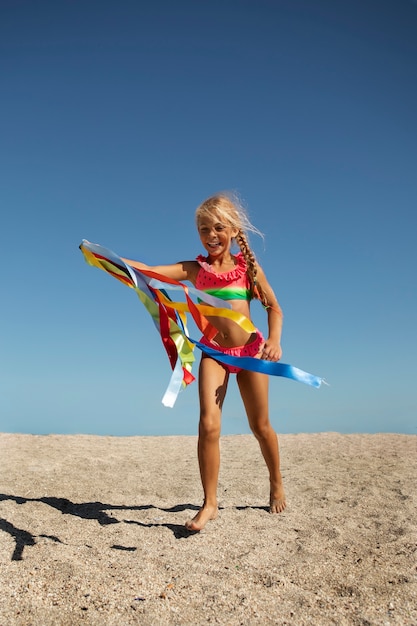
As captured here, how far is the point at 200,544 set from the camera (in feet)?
12.8

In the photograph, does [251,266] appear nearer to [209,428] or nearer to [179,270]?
[179,270]

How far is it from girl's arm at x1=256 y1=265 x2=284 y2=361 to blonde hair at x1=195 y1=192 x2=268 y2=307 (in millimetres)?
43

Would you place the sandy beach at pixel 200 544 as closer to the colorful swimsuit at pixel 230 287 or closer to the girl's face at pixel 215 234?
the colorful swimsuit at pixel 230 287

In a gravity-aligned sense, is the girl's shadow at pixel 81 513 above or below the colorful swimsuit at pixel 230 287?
below

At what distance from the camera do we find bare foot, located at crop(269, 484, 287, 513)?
15.9ft

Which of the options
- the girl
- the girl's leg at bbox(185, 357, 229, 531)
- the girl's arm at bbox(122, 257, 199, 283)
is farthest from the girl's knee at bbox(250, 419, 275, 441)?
the girl's arm at bbox(122, 257, 199, 283)

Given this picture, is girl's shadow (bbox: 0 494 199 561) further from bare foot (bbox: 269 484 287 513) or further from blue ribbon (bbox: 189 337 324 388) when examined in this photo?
blue ribbon (bbox: 189 337 324 388)

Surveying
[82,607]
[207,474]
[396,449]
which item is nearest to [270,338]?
[207,474]

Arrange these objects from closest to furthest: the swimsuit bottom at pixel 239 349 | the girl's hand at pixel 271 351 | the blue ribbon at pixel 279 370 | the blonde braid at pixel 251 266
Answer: the blue ribbon at pixel 279 370 < the girl's hand at pixel 271 351 < the swimsuit bottom at pixel 239 349 < the blonde braid at pixel 251 266

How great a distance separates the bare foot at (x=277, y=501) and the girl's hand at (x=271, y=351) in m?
1.48

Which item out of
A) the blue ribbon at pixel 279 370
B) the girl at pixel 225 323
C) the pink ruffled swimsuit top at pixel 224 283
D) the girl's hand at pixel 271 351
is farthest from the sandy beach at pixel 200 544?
the pink ruffled swimsuit top at pixel 224 283

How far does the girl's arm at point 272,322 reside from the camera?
4.05 m

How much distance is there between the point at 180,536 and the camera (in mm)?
4121

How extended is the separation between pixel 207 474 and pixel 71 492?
2285 mm
